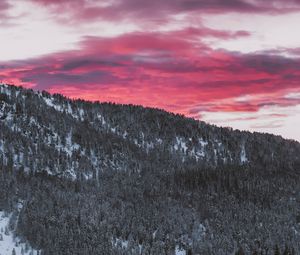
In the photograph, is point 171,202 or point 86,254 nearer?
point 86,254

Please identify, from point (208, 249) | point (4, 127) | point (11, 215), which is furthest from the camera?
point (4, 127)

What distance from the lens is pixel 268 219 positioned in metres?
168

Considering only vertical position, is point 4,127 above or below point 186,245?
above

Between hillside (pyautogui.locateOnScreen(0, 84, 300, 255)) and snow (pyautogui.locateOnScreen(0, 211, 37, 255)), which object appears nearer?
snow (pyautogui.locateOnScreen(0, 211, 37, 255))

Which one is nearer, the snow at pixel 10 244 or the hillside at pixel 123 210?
the snow at pixel 10 244

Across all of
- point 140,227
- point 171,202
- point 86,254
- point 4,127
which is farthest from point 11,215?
point 4,127

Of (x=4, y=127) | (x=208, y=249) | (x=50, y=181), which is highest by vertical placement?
(x=4, y=127)

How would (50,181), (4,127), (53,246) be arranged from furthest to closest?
(4,127) → (50,181) → (53,246)

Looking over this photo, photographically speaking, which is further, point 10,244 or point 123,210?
point 123,210

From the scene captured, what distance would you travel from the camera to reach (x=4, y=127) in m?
193

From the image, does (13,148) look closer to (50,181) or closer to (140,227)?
(50,181)

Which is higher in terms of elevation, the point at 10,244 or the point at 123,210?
the point at 123,210

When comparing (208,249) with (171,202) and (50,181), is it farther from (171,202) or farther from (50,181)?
(50,181)

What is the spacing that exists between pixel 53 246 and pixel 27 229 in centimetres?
598
